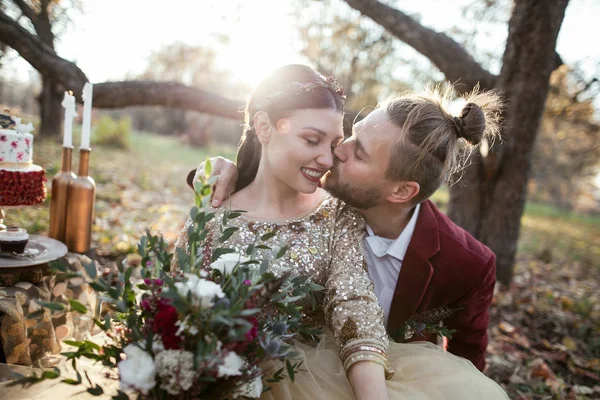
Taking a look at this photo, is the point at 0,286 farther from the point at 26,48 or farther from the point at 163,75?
the point at 163,75

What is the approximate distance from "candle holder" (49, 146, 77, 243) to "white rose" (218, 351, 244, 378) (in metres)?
2.04

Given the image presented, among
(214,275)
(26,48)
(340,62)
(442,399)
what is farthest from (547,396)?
(340,62)

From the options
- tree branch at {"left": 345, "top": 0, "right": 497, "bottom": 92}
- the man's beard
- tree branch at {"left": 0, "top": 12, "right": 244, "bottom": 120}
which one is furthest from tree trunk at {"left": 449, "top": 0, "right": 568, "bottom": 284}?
tree branch at {"left": 0, "top": 12, "right": 244, "bottom": 120}

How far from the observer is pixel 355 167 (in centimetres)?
229

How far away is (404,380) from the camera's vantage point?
6.06 ft

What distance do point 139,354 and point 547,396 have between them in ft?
9.52

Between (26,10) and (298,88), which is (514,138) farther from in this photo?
(26,10)

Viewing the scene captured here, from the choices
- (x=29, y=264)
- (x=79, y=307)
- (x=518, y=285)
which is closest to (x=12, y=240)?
(x=29, y=264)

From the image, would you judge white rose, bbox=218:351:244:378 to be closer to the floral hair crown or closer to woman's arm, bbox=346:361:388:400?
woman's arm, bbox=346:361:388:400

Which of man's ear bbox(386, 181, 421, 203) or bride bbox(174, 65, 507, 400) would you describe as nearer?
bride bbox(174, 65, 507, 400)

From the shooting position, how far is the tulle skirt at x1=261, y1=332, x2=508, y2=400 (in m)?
1.67

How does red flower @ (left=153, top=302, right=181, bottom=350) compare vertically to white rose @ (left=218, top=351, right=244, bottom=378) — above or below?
above

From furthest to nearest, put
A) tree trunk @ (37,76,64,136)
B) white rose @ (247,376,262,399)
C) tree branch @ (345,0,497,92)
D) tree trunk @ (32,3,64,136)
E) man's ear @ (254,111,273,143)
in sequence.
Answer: tree trunk @ (37,76,64,136), tree trunk @ (32,3,64,136), tree branch @ (345,0,497,92), man's ear @ (254,111,273,143), white rose @ (247,376,262,399)

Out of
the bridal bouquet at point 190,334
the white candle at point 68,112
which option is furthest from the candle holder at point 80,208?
the bridal bouquet at point 190,334
